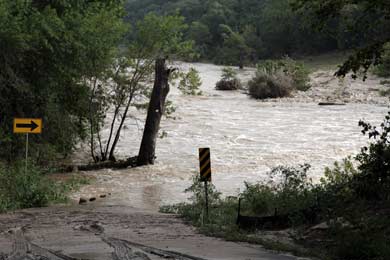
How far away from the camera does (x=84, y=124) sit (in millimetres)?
25703

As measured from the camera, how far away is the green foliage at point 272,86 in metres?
52.4

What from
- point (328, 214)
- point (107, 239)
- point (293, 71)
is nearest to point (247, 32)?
point (293, 71)

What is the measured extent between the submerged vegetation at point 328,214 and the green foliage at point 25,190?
13.0 feet

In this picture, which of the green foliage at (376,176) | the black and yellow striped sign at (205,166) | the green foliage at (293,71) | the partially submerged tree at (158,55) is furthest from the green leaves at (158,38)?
the green foliage at (293,71)

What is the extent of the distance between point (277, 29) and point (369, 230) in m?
90.8

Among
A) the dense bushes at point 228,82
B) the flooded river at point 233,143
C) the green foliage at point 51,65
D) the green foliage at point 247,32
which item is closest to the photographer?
the green foliage at point 51,65

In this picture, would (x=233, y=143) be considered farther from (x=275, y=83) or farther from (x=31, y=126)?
(x=275, y=83)

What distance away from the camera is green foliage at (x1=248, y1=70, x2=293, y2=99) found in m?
52.4

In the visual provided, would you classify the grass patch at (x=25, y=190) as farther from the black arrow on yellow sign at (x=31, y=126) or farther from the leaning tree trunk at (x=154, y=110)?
the leaning tree trunk at (x=154, y=110)

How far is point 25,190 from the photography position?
55.0 ft

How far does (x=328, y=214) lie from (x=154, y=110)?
1520cm

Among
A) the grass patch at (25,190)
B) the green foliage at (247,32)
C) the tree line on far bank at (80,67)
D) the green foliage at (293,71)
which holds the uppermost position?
the green foliage at (247,32)

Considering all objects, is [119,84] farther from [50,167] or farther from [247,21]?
[247,21]

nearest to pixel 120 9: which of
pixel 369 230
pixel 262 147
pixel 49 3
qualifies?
pixel 49 3
